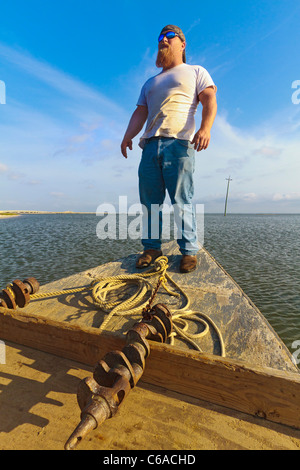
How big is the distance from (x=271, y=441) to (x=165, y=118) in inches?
129

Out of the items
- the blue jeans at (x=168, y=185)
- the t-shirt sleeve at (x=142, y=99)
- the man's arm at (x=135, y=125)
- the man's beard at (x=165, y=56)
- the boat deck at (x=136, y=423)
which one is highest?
the man's beard at (x=165, y=56)

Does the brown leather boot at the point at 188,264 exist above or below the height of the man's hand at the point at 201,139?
Answer: below

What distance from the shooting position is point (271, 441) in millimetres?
1066

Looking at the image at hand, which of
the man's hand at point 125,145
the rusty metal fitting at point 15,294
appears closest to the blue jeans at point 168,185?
A: the man's hand at point 125,145

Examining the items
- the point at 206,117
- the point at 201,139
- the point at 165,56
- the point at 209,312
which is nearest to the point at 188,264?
the point at 209,312

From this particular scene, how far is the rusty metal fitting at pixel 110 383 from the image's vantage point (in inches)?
34.9

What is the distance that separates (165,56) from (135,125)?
0.95m

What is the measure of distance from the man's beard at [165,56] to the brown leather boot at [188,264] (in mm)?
2706

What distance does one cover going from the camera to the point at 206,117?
9.91 feet

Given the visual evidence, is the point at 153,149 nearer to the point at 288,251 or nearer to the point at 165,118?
the point at 165,118

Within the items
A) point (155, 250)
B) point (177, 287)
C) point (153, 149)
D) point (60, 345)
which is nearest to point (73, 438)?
point (60, 345)

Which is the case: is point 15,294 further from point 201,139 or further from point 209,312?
point 201,139

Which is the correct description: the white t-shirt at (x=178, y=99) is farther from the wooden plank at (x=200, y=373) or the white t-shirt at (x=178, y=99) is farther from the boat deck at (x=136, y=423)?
the boat deck at (x=136, y=423)
